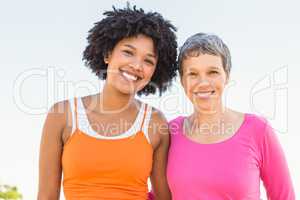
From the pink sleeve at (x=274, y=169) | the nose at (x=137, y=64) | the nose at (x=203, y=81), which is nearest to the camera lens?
the pink sleeve at (x=274, y=169)

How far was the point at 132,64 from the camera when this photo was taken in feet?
13.4

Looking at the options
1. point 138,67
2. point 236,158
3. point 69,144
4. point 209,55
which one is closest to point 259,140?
point 236,158

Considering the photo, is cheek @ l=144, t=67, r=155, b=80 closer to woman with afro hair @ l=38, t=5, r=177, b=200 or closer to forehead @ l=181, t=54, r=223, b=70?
woman with afro hair @ l=38, t=5, r=177, b=200

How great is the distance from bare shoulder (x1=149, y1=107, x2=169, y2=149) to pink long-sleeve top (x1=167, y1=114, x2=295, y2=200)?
26 cm

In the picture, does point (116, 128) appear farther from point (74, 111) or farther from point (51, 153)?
point (51, 153)

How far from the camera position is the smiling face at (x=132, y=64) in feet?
13.5

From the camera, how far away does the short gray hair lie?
13.1ft

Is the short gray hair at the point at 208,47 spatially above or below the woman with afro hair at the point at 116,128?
above

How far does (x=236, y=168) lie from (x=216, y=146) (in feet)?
0.83

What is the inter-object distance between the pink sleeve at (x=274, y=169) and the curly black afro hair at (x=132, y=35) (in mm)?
1089

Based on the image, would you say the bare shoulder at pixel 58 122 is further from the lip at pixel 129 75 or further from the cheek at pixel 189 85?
the cheek at pixel 189 85

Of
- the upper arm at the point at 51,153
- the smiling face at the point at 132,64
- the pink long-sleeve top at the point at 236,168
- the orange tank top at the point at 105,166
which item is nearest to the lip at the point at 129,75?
the smiling face at the point at 132,64

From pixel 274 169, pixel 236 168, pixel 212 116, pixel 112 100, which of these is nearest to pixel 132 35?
pixel 112 100

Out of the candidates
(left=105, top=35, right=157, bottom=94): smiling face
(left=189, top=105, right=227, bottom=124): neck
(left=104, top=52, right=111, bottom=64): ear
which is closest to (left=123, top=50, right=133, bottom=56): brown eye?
(left=105, top=35, right=157, bottom=94): smiling face
